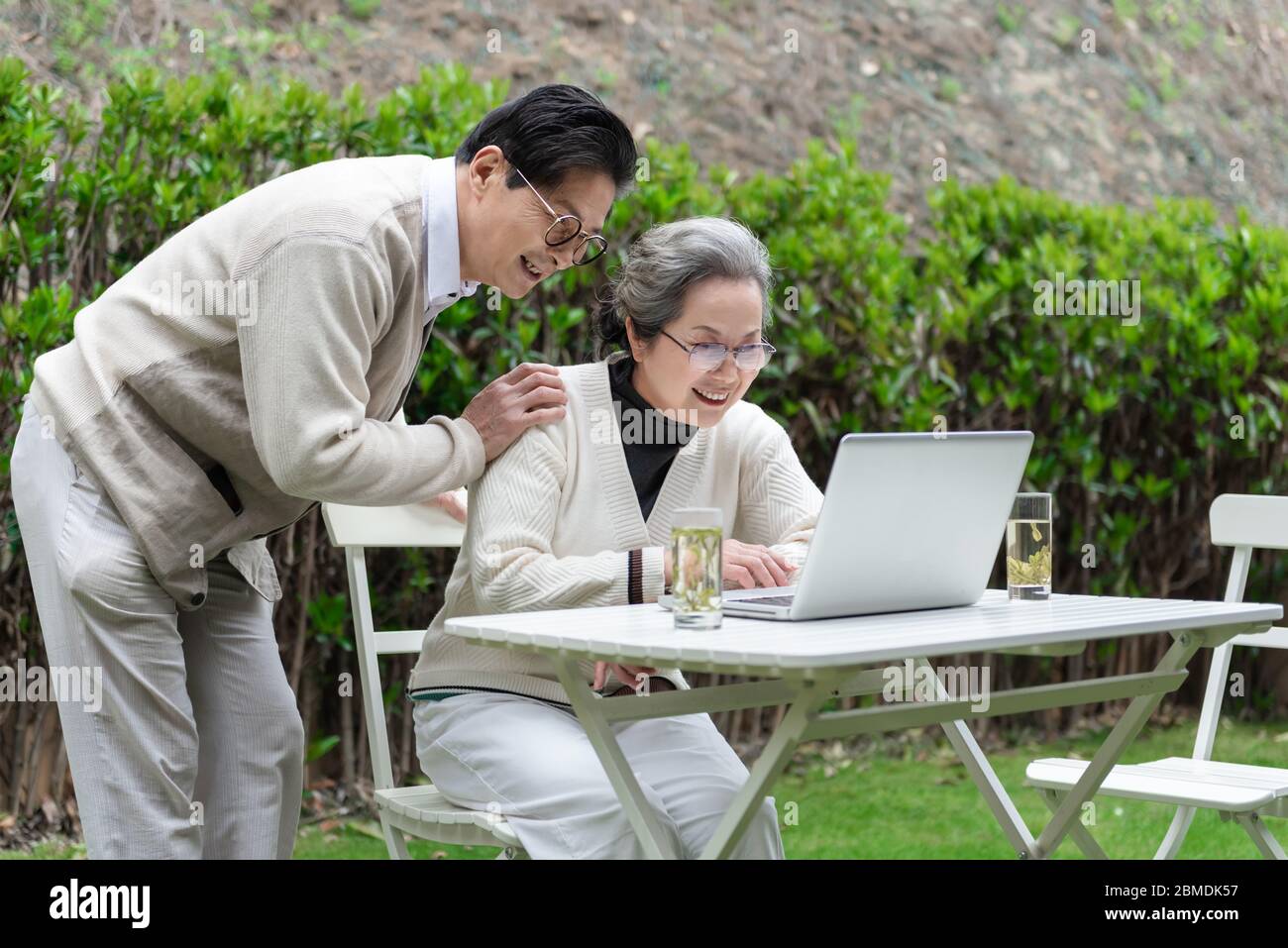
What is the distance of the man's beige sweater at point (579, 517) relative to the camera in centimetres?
265

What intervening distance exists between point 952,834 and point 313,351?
2.95m

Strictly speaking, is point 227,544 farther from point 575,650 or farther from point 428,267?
point 575,650

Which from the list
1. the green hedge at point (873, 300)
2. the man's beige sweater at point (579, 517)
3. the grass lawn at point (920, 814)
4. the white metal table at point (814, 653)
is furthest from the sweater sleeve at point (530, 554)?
the grass lawn at point (920, 814)

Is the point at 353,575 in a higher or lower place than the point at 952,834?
higher

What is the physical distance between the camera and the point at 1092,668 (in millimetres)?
5938

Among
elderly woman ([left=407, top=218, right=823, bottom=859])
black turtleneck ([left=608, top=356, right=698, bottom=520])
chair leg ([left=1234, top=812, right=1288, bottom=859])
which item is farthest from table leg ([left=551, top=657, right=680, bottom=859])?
chair leg ([left=1234, top=812, right=1288, bottom=859])

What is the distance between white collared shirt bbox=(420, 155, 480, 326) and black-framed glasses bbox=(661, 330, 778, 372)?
46cm

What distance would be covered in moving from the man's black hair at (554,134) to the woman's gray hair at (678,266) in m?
0.30

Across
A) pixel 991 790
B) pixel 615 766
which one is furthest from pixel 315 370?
pixel 991 790
